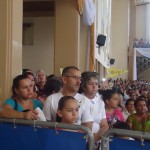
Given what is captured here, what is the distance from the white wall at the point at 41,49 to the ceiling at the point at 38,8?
0.16m

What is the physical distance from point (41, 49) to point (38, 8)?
1.32 meters

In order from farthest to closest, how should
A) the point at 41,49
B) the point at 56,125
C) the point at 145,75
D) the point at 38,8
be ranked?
the point at 145,75 → the point at 41,49 → the point at 38,8 → the point at 56,125

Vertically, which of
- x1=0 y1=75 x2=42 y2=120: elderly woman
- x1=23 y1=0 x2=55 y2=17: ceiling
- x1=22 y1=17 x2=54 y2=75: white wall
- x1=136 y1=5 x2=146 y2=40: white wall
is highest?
x1=136 y1=5 x2=146 y2=40: white wall

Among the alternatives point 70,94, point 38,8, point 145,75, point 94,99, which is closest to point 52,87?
point 94,99

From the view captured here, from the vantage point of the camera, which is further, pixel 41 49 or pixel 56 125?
pixel 41 49

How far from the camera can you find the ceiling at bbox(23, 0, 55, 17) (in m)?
10.1

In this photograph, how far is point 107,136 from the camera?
9.18 ft

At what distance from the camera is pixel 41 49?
36.9 feet

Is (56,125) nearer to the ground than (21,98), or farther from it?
nearer to the ground

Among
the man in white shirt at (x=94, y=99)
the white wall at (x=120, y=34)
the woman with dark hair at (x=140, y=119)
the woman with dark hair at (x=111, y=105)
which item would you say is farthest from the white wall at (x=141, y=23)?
the man in white shirt at (x=94, y=99)

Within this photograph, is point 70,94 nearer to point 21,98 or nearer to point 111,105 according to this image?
point 21,98

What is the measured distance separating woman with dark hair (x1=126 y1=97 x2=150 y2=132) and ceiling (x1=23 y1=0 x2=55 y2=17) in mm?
4996

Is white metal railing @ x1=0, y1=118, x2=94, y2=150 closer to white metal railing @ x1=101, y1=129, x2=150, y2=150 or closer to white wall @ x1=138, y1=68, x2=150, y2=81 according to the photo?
white metal railing @ x1=101, y1=129, x2=150, y2=150

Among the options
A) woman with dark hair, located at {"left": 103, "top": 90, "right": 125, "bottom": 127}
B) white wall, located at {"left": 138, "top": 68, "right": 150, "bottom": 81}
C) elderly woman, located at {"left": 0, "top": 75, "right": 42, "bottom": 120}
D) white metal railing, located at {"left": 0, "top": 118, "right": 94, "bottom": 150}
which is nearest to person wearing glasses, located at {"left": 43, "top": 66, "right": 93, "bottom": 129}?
elderly woman, located at {"left": 0, "top": 75, "right": 42, "bottom": 120}
